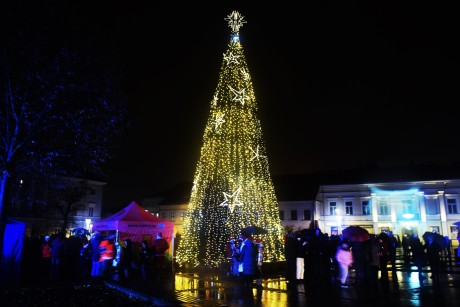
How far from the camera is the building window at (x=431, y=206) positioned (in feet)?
153

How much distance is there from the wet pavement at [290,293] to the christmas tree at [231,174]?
4.18 metres

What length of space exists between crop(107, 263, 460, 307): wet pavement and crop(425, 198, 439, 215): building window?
3708cm

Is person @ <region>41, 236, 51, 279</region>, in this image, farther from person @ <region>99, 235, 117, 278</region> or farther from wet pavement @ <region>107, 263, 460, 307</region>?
wet pavement @ <region>107, 263, 460, 307</region>

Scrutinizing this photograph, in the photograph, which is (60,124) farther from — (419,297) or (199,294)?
(419,297)

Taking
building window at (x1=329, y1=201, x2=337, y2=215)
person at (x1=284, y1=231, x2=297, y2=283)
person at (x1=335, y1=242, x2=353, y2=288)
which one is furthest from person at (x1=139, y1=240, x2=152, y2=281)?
building window at (x1=329, y1=201, x2=337, y2=215)

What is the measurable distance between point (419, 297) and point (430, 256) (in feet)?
20.1

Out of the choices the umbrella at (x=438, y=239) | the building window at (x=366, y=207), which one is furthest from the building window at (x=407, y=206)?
the umbrella at (x=438, y=239)

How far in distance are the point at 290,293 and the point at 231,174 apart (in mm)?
8099

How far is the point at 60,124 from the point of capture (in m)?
14.1

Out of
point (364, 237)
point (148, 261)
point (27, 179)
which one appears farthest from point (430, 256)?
point (27, 179)

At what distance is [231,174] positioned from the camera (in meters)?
18.4

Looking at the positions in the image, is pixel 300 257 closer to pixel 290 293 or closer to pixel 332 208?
pixel 290 293

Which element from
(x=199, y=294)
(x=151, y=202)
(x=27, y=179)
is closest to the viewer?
(x=199, y=294)

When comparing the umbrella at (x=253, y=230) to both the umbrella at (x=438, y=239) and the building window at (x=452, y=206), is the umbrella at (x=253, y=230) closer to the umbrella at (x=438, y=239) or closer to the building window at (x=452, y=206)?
the umbrella at (x=438, y=239)
